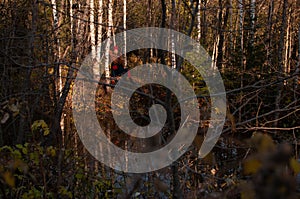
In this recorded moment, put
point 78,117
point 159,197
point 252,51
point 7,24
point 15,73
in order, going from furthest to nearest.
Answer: point 252,51 → point 15,73 → point 7,24 → point 78,117 → point 159,197

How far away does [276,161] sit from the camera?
655 millimetres

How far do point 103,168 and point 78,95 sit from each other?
4.60 feet

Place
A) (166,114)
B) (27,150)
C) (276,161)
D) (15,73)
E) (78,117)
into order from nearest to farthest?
(276,161) < (166,114) < (27,150) < (78,117) < (15,73)

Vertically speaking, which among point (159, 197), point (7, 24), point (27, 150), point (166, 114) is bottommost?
point (159, 197)

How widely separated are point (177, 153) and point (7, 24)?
3512 mm

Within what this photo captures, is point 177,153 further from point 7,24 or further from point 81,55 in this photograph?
point 7,24

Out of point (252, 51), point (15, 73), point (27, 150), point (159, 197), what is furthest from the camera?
point (252, 51)

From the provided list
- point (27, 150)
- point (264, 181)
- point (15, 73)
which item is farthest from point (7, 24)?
point (264, 181)

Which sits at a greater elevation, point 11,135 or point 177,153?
point 177,153

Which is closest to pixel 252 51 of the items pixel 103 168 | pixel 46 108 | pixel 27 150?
pixel 46 108

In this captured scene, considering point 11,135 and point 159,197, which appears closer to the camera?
point 159,197

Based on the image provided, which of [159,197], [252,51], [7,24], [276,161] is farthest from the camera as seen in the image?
[252,51]

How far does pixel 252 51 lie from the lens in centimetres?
1045

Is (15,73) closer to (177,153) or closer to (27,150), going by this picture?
(27,150)
